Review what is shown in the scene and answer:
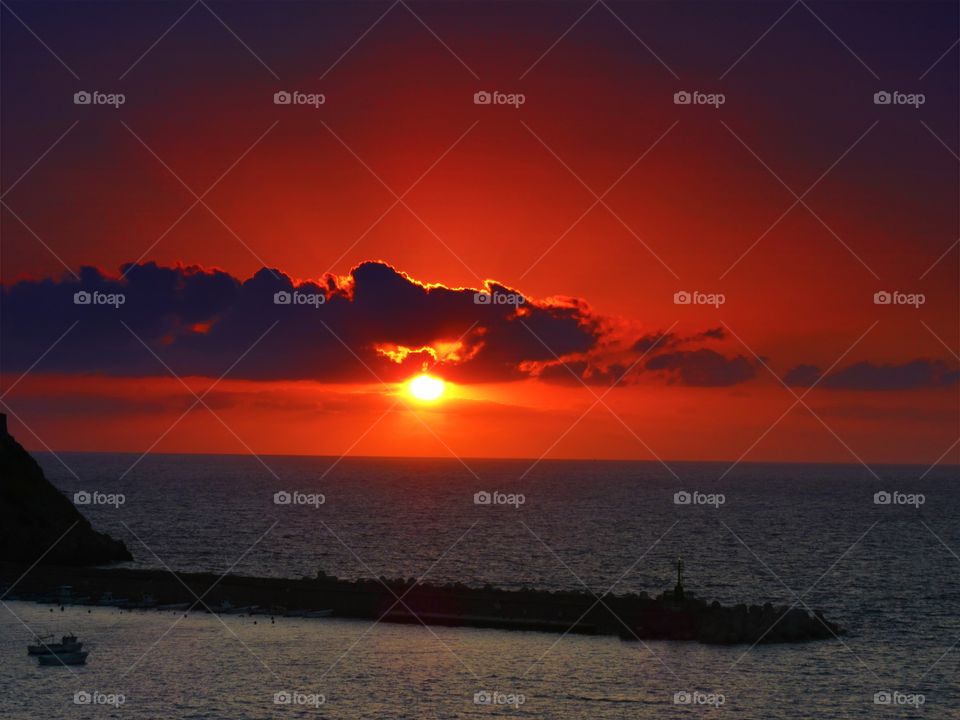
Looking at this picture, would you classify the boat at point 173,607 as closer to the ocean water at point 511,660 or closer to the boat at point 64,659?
the ocean water at point 511,660

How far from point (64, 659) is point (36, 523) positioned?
155 ft

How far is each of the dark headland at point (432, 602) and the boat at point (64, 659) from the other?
16.1 metres

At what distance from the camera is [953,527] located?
18788cm

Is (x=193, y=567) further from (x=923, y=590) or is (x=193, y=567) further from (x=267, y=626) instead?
(x=923, y=590)

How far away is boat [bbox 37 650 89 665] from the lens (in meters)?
61.8

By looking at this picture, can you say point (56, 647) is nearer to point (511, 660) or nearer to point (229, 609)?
point (229, 609)

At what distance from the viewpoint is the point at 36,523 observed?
106 m

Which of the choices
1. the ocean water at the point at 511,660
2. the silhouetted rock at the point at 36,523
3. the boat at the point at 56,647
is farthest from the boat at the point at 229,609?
the silhouetted rock at the point at 36,523

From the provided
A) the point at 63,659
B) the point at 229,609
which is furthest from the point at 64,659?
the point at 229,609

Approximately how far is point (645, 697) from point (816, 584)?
5444 cm

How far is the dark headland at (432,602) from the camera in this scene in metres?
70.8

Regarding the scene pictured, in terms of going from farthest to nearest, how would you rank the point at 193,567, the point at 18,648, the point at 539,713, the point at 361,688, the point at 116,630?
the point at 193,567, the point at 116,630, the point at 18,648, the point at 361,688, the point at 539,713

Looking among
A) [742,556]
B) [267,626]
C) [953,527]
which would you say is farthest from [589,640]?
[953,527]

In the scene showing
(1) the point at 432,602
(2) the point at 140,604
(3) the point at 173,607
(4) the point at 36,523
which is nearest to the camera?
(1) the point at 432,602
